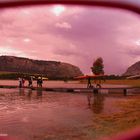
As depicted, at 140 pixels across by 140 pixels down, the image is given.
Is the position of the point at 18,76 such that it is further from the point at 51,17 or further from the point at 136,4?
A: the point at 136,4

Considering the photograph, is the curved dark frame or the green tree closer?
the curved dark frame

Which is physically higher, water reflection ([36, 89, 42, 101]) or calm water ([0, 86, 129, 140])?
water reflection ([36, 89, 42, 101])

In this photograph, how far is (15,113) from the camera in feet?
7.80

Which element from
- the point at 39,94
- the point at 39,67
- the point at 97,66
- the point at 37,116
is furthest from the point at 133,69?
the point at 39,94

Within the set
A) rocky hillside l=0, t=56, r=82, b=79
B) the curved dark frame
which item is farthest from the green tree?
the curved dark frame

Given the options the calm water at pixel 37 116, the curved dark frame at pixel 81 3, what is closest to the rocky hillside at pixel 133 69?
the curved dark frame at pixel 81 3

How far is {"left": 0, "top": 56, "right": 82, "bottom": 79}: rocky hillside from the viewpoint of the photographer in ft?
5.95

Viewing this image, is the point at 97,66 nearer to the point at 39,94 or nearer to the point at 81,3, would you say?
the point at 81,3

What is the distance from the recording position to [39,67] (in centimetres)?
186

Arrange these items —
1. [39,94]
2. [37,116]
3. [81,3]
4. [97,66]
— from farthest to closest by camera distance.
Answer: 1. [39,94]
2. [37,116]
3. [97,66]
4. [81,3]

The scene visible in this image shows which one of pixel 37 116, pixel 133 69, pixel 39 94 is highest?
pixel 133 69

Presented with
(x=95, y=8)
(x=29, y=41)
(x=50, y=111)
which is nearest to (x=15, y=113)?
(x=50, y=111)

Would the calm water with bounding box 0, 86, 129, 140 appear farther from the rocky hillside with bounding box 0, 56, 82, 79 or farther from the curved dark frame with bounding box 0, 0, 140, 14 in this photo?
the curved dark frame with bounding box 0, 0, 140, 14

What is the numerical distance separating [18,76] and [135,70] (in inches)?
21.3
